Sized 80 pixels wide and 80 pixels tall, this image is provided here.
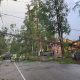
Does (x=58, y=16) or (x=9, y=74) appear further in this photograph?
(x=58, y=16)

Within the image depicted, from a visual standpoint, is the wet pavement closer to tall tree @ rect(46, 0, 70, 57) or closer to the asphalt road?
the asphalt road

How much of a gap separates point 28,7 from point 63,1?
1673cm

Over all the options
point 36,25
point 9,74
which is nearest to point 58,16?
point 36,25

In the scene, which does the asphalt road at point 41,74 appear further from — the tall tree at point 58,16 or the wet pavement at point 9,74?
the tall tree at point 58,16

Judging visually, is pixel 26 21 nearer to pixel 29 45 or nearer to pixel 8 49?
pixel 29 45

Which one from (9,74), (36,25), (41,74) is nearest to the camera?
(41,74)

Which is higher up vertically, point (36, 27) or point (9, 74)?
point (36, 27)

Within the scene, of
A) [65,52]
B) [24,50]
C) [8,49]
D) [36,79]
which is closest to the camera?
[36,79]

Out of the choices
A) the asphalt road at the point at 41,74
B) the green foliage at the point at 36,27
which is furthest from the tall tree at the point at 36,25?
the asphalt road at the point at 41,74

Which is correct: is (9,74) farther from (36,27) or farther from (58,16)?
(36,27)

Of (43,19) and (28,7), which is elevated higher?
(28,7)

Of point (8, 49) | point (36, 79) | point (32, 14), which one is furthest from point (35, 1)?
point (36, 79)

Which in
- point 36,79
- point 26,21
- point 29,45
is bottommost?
point 36,79

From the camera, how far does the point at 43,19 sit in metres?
65.9
